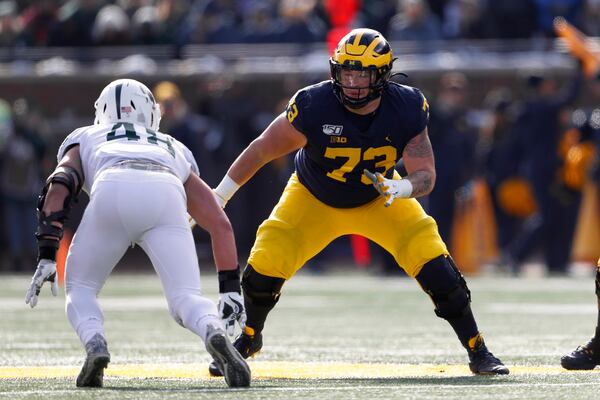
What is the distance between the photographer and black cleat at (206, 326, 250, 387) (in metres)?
6.00

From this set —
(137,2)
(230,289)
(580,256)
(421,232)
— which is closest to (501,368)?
(421,232)

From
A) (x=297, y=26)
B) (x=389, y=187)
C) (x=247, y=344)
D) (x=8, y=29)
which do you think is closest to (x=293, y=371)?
(x=247, y=344)

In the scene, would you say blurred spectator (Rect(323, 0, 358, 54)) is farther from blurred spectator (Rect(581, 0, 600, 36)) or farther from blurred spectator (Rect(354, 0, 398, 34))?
blurred spectator (Rect(581, 0, 600, 36))

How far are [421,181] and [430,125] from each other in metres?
8.00

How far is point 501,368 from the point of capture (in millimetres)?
6746

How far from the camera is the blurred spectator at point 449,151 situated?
49.0ft

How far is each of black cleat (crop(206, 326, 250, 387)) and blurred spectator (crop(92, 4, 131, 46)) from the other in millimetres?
11589

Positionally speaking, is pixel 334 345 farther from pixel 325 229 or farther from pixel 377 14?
pixel 377 14

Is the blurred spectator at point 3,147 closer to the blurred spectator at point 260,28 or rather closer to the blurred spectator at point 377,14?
the blurred spectator at point 260,28

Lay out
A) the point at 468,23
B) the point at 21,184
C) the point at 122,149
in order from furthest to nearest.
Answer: the point at 468,23 < the point at 21,184 < the point at 122,149

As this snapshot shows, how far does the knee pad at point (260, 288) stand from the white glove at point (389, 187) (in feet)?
2.63

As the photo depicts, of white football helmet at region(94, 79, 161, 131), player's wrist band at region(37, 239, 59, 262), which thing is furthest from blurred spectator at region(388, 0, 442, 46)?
player's wrist band at region(37, 239, 59, 262)

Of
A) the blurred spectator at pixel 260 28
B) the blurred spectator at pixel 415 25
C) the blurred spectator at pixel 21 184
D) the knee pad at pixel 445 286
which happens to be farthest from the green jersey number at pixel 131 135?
the blurred spectator at pixel 260 28

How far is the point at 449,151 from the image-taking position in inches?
591
